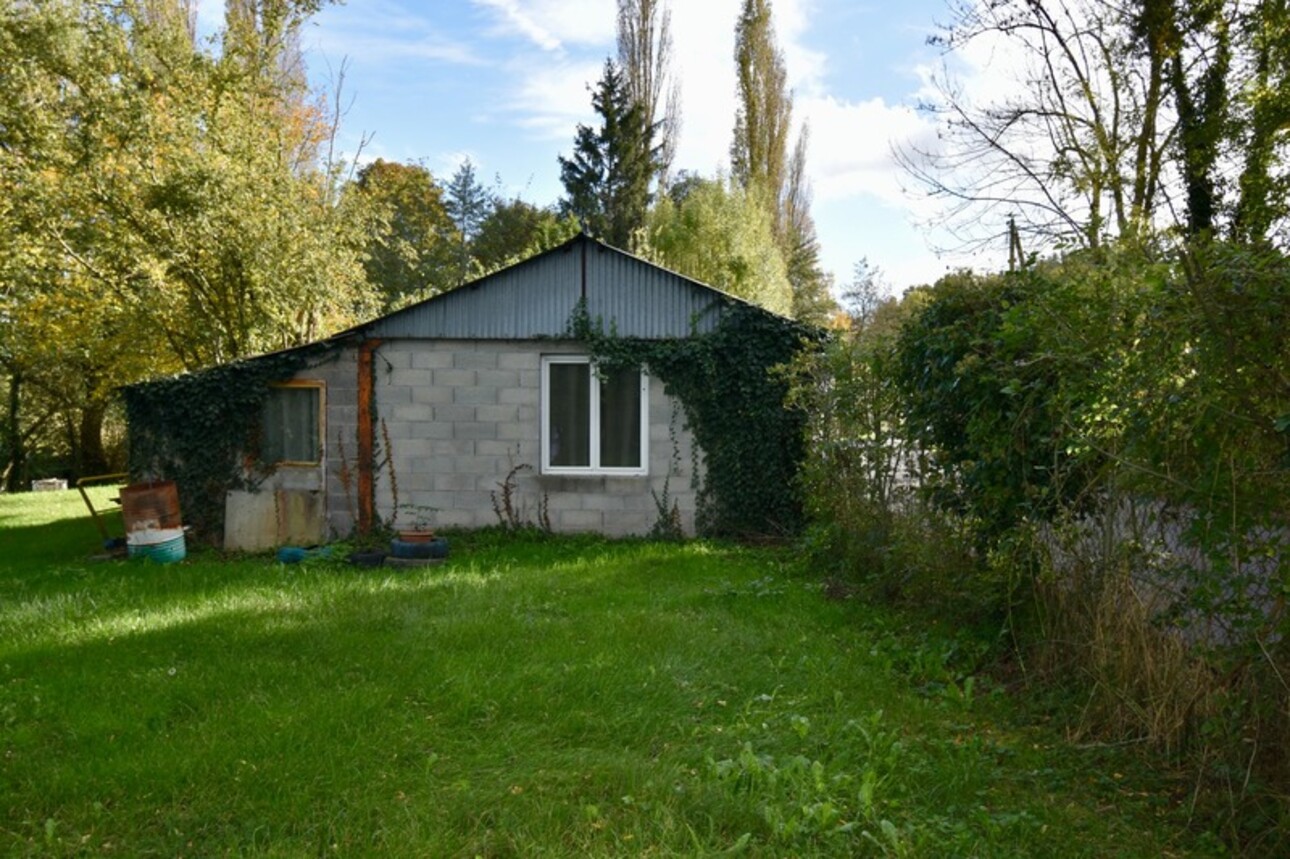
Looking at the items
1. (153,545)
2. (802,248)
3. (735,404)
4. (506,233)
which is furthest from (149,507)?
(802,248)

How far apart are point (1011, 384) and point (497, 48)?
12288 millimetres

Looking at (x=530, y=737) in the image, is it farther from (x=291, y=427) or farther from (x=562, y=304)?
(x=291, y=427)

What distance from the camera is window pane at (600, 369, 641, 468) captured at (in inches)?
406

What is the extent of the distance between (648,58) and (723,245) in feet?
34.4

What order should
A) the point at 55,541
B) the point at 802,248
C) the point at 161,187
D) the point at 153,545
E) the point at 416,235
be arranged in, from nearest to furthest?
the point at 153,545, the point at 161,187, the point at 55,541, the point at 416,235, the point at 802,248

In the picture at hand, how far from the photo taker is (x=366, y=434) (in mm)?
10195

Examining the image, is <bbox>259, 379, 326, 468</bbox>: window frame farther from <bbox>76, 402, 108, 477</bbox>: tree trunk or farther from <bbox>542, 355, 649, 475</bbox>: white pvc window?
<bbox>76, 402, 108, 477</bbox>: tree trunk

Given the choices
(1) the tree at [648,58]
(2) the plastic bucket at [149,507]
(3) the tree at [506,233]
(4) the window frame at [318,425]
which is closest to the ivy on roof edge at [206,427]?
(4) the window frame at [318,425]

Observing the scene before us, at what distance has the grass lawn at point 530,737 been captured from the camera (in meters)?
3.19

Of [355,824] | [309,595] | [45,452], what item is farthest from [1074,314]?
[45,452]

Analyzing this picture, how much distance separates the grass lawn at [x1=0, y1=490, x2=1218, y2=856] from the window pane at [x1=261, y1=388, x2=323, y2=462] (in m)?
3.43

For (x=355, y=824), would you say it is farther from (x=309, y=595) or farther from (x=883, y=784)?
(x=309, y=595)

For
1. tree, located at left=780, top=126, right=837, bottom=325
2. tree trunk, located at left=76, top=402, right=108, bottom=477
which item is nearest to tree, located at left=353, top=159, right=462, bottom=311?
tree trunk, located at left=76, top=402, right=108, bottom=477

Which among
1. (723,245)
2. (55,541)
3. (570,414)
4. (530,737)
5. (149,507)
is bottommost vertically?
(530,737)
